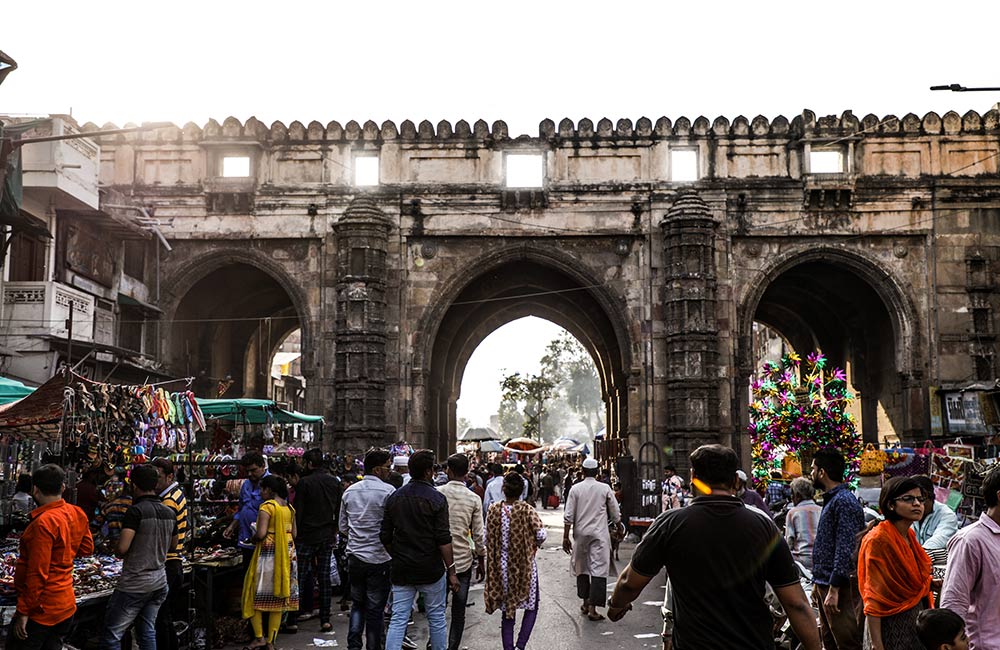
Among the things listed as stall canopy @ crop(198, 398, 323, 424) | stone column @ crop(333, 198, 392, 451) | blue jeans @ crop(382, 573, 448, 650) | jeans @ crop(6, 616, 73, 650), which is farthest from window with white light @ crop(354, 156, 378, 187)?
jeans @ crop(6, 616, 73, 650)

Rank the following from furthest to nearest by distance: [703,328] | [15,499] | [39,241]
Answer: [703,328] → [39,241] → [15,499]

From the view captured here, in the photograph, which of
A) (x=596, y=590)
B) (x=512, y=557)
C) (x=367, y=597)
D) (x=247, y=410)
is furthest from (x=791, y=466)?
(x=367, y=597)

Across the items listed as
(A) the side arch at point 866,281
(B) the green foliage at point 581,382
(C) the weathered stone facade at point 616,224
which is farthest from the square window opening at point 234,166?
(B) the green foliage at point 581,382

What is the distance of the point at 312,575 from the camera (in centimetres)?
1057

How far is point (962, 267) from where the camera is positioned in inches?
955

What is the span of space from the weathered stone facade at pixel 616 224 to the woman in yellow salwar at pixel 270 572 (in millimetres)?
14982

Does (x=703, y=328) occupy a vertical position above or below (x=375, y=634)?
above

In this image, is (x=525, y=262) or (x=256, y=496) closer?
(x=256, y=496)

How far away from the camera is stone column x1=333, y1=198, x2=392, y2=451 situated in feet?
76.3

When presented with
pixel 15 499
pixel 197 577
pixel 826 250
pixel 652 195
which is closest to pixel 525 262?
pixel 652 195

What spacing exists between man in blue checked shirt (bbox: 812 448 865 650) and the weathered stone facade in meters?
17.3

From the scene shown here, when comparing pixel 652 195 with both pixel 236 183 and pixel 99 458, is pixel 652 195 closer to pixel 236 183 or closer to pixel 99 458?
pixel 236 183

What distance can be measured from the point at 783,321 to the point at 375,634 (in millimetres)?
26494

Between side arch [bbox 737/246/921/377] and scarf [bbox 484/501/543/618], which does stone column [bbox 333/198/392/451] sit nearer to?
side arch [bbox 737/246/921/377]
